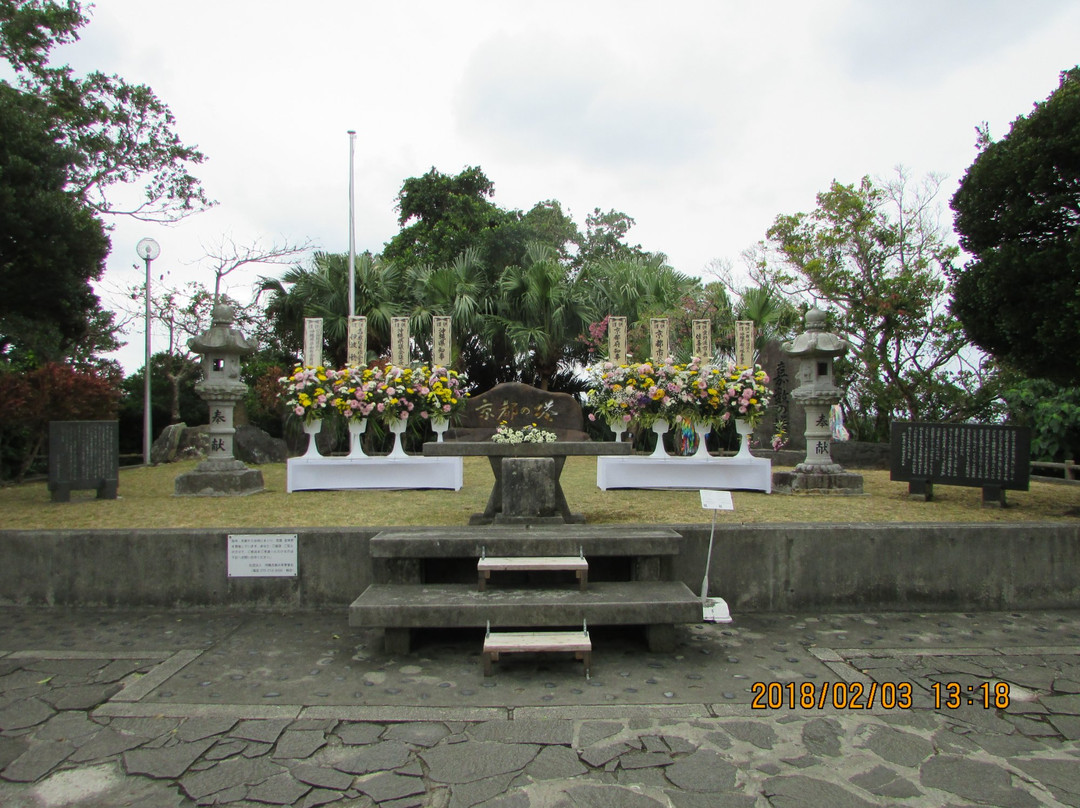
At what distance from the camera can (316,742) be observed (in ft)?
9.30

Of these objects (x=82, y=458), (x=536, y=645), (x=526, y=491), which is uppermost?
(x=82, y=458)

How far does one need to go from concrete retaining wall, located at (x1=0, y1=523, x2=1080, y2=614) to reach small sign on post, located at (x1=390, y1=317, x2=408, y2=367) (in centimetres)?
720

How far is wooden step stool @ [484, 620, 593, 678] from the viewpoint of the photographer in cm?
351

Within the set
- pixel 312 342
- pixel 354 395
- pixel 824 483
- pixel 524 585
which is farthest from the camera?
pixel 312 342

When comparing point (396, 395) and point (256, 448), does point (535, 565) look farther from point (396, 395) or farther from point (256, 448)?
point (256, 448)

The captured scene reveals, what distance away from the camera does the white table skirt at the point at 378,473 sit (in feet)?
26.1

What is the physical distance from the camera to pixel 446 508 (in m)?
6.48

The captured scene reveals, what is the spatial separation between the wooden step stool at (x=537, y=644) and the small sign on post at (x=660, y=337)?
722cm

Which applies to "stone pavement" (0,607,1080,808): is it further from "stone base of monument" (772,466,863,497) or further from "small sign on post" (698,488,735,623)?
"stone base of monument" (772,466,863,497)

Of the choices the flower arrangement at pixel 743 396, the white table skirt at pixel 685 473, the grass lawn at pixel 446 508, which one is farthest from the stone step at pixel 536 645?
the flower arrangement at pixel 743 396

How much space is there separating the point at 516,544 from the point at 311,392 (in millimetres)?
5024

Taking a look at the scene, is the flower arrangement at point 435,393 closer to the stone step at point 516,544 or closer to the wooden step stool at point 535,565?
the stone step at point 516,544

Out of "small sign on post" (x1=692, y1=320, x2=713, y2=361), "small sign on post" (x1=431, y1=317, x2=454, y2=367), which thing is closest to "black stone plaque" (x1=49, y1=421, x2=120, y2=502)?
"small sign on post" (x1=431, y1=317, x2=454, y2=367)
